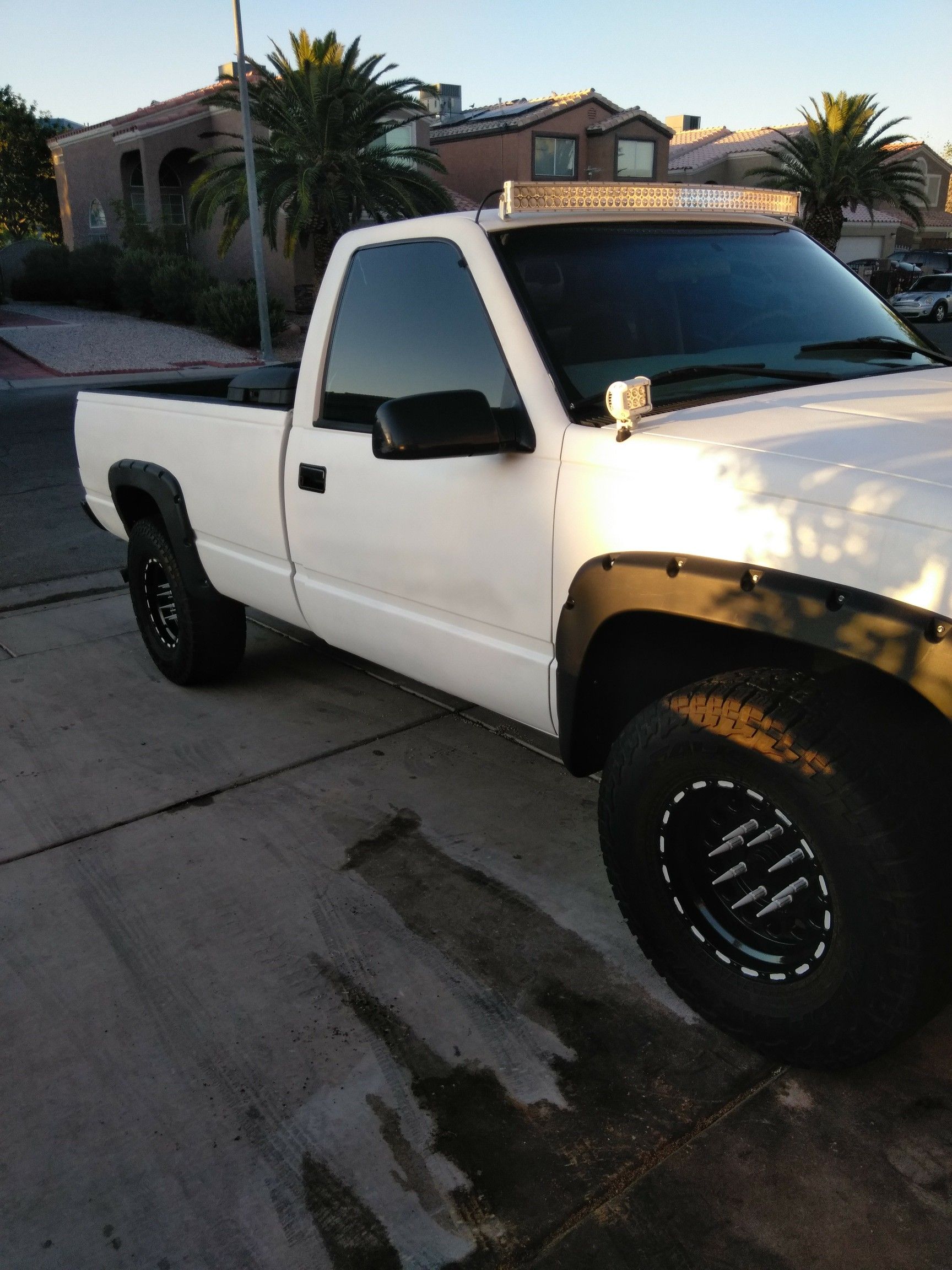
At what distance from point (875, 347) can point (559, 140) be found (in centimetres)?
3818

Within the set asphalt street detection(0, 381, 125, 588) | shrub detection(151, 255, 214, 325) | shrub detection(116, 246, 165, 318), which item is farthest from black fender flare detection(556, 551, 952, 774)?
shrub detection(116, 246, 165, 318)

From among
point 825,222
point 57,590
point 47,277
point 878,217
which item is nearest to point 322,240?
point 47,277

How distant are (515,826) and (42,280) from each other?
34312mm

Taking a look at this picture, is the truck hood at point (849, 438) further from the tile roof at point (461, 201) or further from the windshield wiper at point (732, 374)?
the tile roof at point (461, 201)

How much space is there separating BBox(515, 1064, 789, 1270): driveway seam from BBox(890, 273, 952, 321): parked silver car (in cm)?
3408

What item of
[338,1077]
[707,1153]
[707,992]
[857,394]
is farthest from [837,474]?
[338,1077]

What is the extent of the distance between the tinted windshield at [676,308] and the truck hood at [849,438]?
185mm

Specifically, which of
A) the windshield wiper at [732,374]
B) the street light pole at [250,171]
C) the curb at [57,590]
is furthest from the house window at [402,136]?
the windshield wiper at [732,374]

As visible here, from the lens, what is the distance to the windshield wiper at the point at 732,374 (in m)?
2.83

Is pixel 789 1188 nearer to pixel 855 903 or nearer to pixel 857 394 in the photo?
pixel 855 903

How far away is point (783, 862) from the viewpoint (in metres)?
2.28

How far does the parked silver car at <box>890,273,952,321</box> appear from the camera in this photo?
32.7 m

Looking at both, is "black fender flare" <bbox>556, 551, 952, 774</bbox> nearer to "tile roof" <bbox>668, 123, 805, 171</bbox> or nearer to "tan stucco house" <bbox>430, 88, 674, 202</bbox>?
"tan stucco house" <bbox>430, 88, 674, 202</bbox>

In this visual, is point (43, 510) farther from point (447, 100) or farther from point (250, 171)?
point (447, 100)
